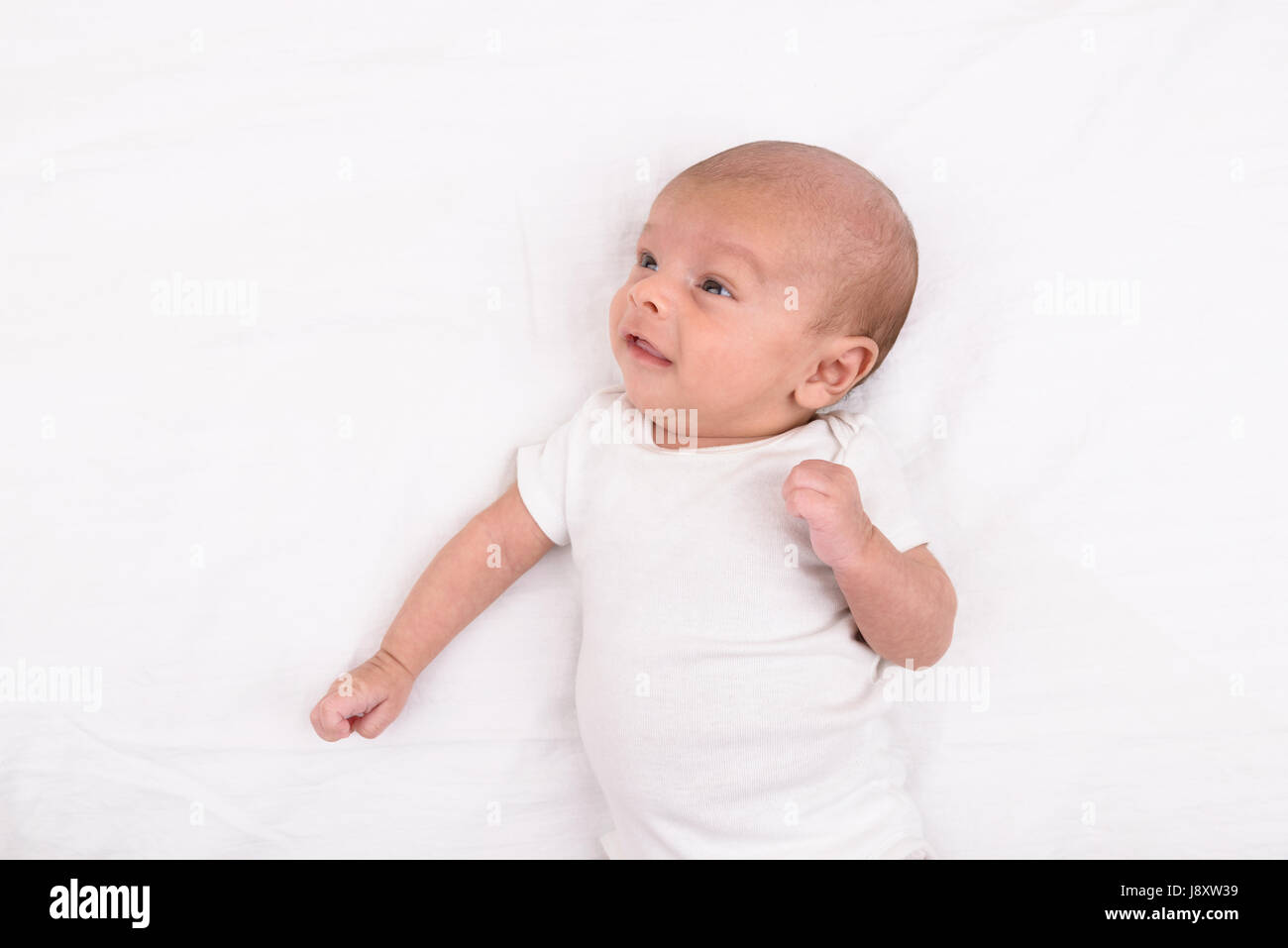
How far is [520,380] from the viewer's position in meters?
1.80

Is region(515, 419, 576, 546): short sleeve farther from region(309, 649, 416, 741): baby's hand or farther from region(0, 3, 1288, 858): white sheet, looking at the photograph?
region(309, 649, 416, 741): baby's hand

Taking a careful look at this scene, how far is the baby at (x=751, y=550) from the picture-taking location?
5.03 ft

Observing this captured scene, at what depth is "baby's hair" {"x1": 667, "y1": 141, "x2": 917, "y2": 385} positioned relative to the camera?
155 centimetres

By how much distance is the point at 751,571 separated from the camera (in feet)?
5.12

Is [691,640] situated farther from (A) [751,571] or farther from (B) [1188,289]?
(B) [1188,289]

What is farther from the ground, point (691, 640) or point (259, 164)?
point (259, 164)

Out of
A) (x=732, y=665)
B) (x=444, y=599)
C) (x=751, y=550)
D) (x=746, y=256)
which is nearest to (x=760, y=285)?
(x=746, y=256)

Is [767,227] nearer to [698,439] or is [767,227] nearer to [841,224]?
[841,224]

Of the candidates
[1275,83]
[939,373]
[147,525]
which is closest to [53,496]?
[147,525]

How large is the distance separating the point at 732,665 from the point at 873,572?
24 centimetres

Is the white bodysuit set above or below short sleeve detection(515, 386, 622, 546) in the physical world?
below

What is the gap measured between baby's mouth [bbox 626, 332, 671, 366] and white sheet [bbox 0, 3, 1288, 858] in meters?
0.19

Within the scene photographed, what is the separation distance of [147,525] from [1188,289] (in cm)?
175

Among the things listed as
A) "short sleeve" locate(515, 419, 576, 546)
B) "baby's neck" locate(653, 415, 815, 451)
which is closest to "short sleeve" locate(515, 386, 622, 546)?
"short sleeve" locate(515, 419, 576, 546)
